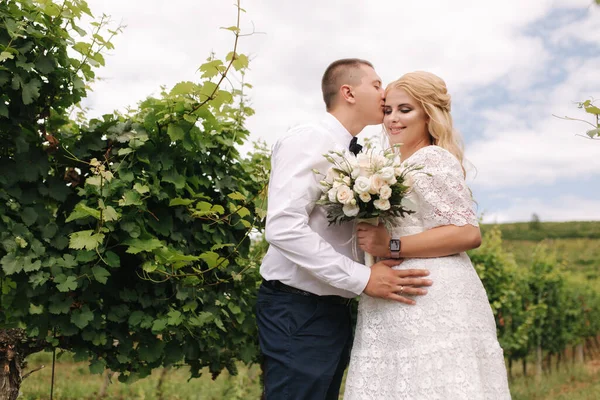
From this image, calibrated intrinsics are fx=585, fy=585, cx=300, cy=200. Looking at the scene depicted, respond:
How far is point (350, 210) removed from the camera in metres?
2.87

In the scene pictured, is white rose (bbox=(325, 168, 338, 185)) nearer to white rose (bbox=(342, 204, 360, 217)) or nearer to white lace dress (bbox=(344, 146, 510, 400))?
white rose (bbox=(342, 204, 360, 217))

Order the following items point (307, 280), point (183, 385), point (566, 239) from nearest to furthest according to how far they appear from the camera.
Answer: point (307, 280)
point (183, 385)
point (566, 239)

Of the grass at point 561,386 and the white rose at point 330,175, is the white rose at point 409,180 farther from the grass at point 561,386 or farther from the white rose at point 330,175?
the grass at point 561,386

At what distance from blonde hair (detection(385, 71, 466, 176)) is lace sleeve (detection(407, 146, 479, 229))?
0.23m

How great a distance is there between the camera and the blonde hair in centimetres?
334

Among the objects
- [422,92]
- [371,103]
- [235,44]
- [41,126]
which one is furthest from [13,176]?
[422,92]

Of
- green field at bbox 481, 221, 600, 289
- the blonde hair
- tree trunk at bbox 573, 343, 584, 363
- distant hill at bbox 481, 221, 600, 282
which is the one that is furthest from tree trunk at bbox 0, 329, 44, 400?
distant hill at bbox 481, 221, 600, 282

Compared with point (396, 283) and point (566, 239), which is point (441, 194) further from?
point (566, 239)

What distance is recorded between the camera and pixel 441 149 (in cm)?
320

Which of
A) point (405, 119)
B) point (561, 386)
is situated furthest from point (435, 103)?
point (561, 386)

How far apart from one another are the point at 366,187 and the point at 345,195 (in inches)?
4.4

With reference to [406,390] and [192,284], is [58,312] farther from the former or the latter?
[406,390]

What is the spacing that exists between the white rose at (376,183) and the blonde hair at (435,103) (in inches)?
27.2

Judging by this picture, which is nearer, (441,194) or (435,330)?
(435,330)
